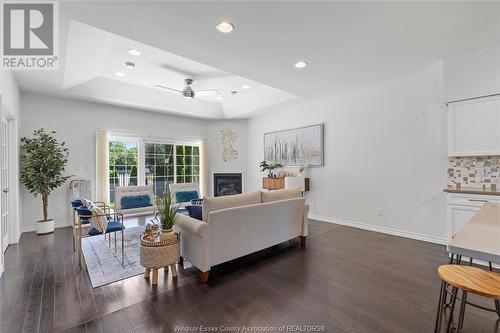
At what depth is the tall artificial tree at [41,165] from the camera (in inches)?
164

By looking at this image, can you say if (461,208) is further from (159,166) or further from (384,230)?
(159,166)

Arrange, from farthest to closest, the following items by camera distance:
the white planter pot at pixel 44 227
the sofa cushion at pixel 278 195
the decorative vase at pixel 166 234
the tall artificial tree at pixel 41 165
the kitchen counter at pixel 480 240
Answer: the white planter pot at pixel 44 227 < the tall artificial tree at pixel 41 165 < the sofa cushion at pixel 278 195 < the decorative vase at pixel 166 234 < the kitchen counter at pixel 480 240

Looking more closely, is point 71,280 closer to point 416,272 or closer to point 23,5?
point 23,5

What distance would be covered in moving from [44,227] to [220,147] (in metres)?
4.59

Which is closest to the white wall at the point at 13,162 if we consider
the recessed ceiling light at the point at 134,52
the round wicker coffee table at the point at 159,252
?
the recessed ceiling light at the point at 134,52

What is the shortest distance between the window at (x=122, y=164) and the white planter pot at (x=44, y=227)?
131 cm

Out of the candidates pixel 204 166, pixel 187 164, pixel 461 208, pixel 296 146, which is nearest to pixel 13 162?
pixel 187 164

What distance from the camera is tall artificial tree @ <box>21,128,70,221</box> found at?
4.16 metres

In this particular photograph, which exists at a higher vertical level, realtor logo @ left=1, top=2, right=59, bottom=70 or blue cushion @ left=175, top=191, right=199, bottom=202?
realtor logo @ left=1, top=2, right=59, bottom=70

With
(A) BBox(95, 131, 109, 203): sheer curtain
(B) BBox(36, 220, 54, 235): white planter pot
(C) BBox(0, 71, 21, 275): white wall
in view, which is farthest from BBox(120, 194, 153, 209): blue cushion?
(C) BBox(0, 71, 21, 275): white wall

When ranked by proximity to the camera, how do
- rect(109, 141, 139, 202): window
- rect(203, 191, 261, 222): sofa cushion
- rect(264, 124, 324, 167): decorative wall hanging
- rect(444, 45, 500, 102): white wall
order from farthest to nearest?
rect(109, 141, 139, 202): window < rect(264, 124, 324, 167): decorative wall hanging < rect(444, 45, 500, 102): white wall < rect(203, 191, 261, 222): sofa cushion

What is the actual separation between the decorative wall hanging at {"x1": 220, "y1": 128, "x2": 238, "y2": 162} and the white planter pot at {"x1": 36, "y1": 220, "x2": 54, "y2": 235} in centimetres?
443

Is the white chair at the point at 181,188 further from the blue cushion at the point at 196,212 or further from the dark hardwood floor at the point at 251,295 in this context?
the blue cushion at the point at 196,212

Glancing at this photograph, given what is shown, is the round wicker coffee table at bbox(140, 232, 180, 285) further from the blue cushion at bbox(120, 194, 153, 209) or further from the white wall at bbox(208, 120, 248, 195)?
the white wall at bbox(208, 120, 248, 195)
